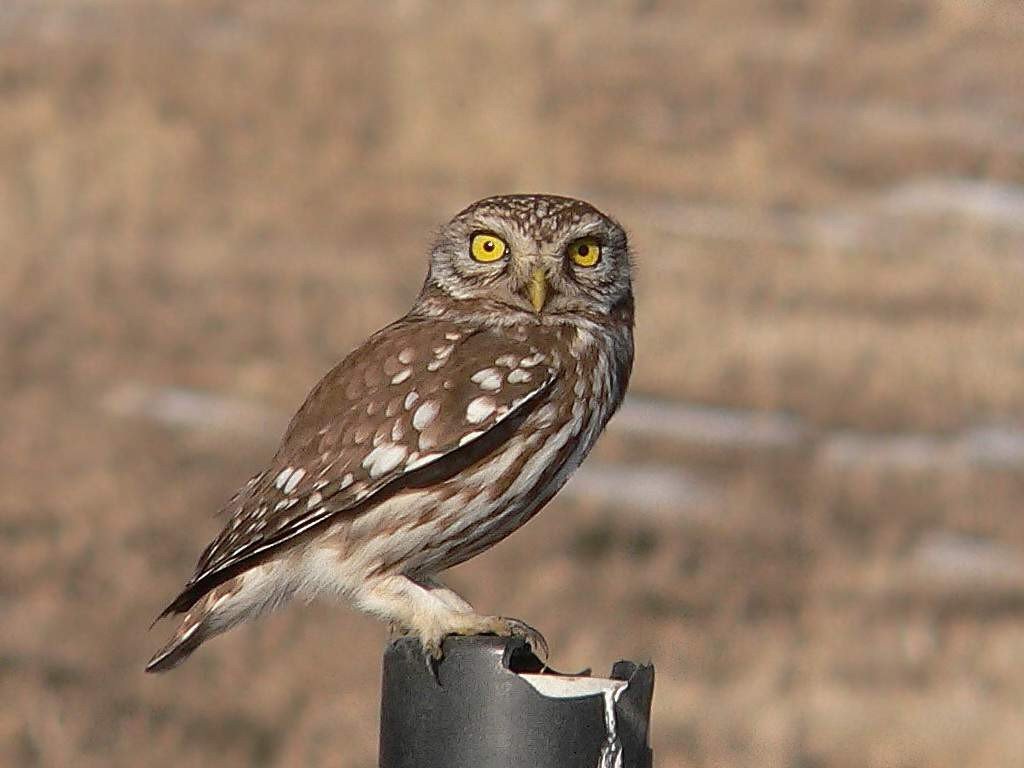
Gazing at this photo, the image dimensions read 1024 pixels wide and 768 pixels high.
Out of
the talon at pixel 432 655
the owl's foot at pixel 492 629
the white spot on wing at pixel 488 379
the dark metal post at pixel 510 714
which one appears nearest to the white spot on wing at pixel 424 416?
the white spot on wing at pixel 488 379

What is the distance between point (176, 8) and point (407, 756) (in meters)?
22.5

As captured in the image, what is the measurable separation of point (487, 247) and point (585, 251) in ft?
0.75

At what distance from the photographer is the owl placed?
3.82m

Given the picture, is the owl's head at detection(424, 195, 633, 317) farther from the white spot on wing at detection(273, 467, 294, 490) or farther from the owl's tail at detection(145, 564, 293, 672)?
the owl's tail at detection(145, 564, 293, 672)

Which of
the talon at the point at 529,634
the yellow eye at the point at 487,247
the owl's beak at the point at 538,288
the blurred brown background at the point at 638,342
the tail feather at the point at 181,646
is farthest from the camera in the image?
the blurred brown background at the point at 638,342

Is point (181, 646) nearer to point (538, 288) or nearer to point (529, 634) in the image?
point (529, 634)

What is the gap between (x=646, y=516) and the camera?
Answer: 47.9ft

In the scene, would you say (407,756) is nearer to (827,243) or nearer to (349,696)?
(349,696)

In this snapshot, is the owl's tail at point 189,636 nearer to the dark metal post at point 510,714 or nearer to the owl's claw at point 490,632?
the owl's claw at point 490,632

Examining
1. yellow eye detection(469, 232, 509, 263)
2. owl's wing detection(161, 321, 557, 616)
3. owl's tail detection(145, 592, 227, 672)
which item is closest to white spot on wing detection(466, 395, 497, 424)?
owl's wing detection(161, 321, 557, 616)

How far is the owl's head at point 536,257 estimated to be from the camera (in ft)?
13.8

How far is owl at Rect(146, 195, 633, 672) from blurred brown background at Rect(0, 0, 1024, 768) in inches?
219

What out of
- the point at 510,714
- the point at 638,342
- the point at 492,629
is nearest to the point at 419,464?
the point at 492,629

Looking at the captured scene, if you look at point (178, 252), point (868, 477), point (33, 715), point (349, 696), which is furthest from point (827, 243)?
point (33, 715)
